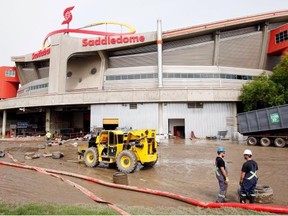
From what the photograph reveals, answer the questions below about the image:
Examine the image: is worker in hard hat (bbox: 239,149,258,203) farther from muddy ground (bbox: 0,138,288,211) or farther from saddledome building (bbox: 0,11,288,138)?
saddledome building (bbox: 0,11,288,138)

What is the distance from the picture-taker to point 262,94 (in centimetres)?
2967

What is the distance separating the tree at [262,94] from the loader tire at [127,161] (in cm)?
2329

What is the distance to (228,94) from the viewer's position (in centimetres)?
3228

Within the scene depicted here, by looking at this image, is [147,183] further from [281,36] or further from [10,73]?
[10,73]

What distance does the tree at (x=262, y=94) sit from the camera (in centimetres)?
2917

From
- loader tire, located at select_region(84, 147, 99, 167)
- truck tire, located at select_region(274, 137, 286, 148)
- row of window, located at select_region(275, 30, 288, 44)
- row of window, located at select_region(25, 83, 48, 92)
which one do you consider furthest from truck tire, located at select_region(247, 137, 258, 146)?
row of window, located at select_region(25, 83, 48, 92)

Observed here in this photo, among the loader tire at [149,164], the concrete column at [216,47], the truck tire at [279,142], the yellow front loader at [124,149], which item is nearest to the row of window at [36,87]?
the concrete column at [216,47]

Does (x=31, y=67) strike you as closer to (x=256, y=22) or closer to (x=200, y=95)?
(x=200, y=95)

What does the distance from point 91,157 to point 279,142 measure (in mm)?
17419

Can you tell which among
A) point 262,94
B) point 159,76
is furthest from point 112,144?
point 159,76

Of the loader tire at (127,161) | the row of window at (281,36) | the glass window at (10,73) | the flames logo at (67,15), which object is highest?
the flames logo at (67,15)

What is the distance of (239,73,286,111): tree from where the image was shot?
29172 mm

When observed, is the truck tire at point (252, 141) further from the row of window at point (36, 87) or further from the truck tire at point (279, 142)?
the row of window at point (36, 87)

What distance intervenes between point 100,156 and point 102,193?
188 inches
